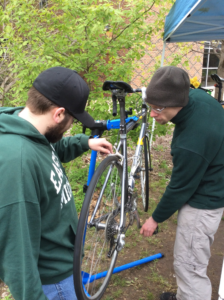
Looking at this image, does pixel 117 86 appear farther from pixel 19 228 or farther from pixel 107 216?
pixel 19 228

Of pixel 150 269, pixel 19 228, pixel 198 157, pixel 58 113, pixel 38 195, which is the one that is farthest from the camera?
pixel 150 269

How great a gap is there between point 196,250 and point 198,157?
689 millimetres

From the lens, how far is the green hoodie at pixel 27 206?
92 centimetres

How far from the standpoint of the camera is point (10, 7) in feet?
9.07

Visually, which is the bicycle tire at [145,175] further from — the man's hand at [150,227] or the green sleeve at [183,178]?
the green sleeve at [183,178]

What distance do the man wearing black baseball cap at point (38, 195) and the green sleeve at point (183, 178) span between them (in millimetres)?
624

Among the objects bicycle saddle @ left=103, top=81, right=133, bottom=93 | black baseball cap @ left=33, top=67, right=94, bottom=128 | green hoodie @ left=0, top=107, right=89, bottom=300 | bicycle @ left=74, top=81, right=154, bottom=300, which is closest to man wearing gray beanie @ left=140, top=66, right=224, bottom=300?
bicycle @ left=74, top=81, right=154, bottom=300

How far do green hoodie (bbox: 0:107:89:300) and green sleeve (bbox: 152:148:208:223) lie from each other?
76 centimetres

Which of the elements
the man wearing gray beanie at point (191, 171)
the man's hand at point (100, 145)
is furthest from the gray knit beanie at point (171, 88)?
the man's hand at point (100, 145)

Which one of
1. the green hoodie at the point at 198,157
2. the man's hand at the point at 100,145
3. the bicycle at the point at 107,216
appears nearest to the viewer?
the green hoodie at the point at 198,157

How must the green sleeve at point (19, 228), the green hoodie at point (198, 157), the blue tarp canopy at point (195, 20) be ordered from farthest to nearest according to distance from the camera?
the blue tarp canopy at point (195, 20)
the green hoodie at point (198, 157)
the green sleeve at point (19, 228)

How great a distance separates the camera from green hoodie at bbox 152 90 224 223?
1534 mm

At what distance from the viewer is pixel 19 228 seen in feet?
3.05


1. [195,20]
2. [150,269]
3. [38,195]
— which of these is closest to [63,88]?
[38,195]
